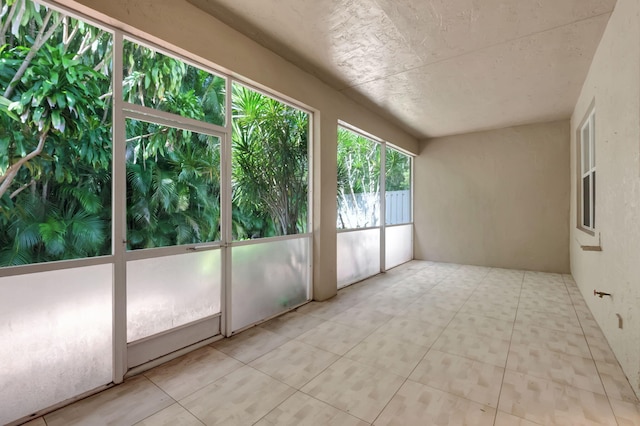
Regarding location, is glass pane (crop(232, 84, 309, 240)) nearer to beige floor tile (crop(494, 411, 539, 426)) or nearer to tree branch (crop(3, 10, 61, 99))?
tree branch (crop(3, 10, 61, 99))

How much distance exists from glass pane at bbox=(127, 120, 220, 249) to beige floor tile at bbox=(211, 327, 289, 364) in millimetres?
1005

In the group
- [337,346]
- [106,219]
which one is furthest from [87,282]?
[337,346]

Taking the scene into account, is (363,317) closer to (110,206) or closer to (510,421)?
(510,421)

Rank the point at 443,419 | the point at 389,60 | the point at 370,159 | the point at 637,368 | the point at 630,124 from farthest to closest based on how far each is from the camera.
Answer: the point at 370,159 → the point at 389,60 → the point at 630,124 → the point at 637,368 → the point at 443,419

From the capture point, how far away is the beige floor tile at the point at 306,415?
162 cm

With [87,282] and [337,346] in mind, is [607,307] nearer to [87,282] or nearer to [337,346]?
[337,346]

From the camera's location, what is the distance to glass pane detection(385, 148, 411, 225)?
19.1 ft

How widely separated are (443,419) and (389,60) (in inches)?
132

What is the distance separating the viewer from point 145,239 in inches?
86.7

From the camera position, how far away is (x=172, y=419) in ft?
5.43

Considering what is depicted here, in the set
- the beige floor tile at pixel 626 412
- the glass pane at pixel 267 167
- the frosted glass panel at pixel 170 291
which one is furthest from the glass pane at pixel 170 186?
the beige floor tile at pixel 626 412

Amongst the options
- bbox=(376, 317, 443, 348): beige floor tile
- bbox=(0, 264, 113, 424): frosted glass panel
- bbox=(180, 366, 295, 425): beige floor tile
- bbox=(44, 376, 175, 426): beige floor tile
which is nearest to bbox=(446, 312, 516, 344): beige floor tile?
A: bbox=(376, 317, 443, 348): beige floor tile

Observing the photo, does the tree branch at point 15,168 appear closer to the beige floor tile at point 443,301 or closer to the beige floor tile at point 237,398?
the beige floor tile at point 237,398

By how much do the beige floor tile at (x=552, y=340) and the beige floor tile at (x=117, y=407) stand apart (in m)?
3.03
